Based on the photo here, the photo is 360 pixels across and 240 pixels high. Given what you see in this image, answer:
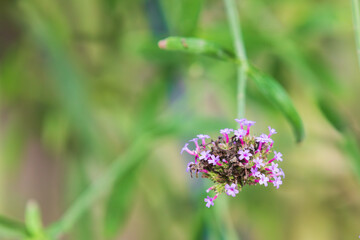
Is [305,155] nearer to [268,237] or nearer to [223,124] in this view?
[268,237]

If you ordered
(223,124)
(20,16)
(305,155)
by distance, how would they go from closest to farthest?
(223,124) < (20,16) < (305,155)

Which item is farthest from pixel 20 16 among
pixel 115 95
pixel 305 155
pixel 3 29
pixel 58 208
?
pixel 305 155

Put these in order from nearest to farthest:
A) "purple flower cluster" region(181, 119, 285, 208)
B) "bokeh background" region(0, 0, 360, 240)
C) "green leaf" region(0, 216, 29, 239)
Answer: "purple flower cluster" region(181, 119, 285, 208) < "green leaf" region(0, 216, 29, 239) < "bokeh background" region(0, 0, 360, 240)

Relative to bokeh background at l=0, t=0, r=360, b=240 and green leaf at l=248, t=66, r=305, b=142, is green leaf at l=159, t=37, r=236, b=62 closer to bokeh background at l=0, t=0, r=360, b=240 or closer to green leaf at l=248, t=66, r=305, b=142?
green leaf at l=248, t=66, r=305, b=142

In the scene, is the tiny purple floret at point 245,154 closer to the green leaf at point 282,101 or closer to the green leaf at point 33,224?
the green leaf at point 282,101

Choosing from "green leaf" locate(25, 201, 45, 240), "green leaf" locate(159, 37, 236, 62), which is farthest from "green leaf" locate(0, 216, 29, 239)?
"green leaf" locate(159, 37, 236, 62)

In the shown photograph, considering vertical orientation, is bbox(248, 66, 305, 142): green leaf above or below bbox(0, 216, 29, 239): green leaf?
above

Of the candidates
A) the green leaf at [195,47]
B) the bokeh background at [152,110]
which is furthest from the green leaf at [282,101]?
the bokeh background at [152,110]
